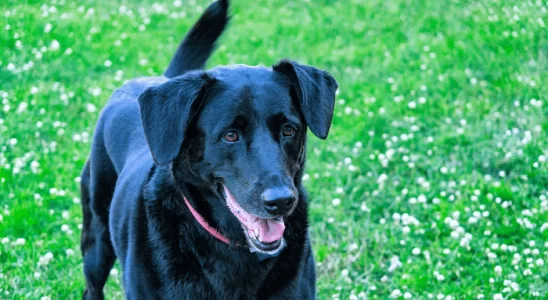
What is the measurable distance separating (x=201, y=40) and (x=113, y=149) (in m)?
1.07

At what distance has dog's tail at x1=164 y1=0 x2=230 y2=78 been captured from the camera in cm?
517

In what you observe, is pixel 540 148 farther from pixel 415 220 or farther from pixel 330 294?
pixel 330 294

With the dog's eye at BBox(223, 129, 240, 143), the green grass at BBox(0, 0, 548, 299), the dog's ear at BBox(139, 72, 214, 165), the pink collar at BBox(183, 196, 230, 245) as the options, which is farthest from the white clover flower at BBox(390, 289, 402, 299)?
the dog's ear at BBox(139, 72, 214, 165)

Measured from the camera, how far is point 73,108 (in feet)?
27.0

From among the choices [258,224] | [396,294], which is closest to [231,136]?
[258,224]

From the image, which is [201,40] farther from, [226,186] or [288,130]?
[226,186]

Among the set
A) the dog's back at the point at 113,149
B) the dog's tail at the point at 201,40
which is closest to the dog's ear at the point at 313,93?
the dog's back at the point at 113,149

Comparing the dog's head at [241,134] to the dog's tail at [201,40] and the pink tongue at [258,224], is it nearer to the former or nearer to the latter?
the pink tongue at [258,224]

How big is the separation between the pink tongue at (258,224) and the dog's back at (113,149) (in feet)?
2.84

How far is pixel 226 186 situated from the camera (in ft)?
11.7

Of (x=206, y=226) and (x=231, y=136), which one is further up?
(x=231, y=136)

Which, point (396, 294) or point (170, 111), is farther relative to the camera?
point (396, 294)

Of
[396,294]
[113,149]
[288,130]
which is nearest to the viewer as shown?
[288,130]

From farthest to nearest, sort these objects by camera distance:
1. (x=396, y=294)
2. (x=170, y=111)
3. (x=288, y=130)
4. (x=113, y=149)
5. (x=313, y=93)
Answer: (x=396, y=294)
(x=113, y=149)
(x=313, y=93)
(x=288, y=130)
(x=170, y=111)
